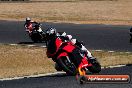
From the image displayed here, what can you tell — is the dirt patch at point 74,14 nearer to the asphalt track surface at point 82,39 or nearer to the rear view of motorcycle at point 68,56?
the asphalt track surface at point 82,39

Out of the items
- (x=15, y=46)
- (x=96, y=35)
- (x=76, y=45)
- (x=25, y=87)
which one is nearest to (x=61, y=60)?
(x=76, y=45)

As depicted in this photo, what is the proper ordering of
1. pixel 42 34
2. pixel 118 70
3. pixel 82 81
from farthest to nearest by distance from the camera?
pixel 42 34 < pixel 118 70 < pixel 82 81

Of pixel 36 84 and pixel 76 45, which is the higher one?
pixel 76 45

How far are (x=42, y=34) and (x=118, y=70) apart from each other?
13.8 metres

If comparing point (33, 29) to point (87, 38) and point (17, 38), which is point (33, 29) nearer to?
point (17, 38)

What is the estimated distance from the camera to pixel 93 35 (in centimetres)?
3297

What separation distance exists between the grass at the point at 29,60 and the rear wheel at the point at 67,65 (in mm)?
2369

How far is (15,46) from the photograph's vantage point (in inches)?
1094

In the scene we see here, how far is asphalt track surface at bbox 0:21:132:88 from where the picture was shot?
46.8ft

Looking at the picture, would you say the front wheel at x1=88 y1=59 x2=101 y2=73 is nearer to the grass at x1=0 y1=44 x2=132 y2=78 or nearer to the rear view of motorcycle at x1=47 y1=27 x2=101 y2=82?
the rear view of motorcycle at x1=47 y1=27 x2=101 y2=82

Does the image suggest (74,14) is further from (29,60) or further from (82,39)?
(29,60)

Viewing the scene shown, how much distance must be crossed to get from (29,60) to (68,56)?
8061 mm

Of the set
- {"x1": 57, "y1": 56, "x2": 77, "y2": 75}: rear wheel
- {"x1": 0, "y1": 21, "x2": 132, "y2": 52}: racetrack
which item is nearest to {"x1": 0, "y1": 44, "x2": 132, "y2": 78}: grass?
{"x1": 57, "y1": 56, "x2": 77, "y2": 75}: rear wheel

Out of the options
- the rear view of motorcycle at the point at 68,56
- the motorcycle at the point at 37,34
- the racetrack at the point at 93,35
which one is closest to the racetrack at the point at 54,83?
the rear view of motorcycle at the point at 68,56
